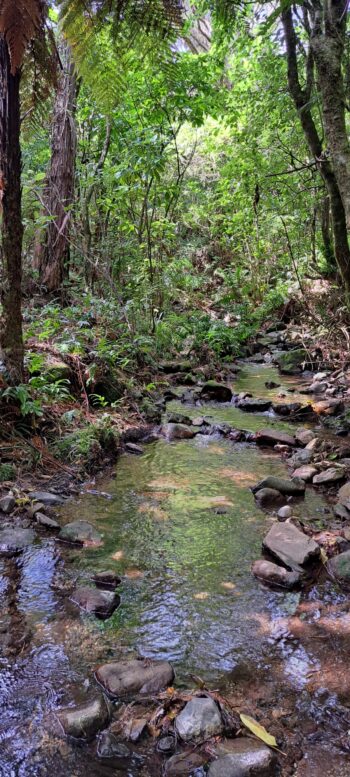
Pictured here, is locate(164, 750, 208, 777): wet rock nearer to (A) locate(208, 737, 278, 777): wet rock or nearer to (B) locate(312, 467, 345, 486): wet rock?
(A) locate(208, 737, 278, 777): wet rock

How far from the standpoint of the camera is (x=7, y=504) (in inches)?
142

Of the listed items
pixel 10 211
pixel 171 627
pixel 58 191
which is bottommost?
pixel 171 627

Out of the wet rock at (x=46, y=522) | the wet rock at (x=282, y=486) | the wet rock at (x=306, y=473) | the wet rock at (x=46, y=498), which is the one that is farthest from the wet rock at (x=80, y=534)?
the wet rock at (x=306, y=473)

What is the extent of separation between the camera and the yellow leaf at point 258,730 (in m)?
1.85

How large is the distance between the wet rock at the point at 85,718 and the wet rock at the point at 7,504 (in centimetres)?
181

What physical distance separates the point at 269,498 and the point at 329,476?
0.67 meters

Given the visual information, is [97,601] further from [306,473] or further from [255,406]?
[255,406]

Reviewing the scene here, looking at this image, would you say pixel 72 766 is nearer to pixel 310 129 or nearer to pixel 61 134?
pixel 310 129

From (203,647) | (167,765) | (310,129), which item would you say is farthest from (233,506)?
(310,129)

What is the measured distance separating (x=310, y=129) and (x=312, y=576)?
712 centimetres

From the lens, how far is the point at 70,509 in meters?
3.80

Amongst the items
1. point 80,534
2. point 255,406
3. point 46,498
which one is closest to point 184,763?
point 80,534

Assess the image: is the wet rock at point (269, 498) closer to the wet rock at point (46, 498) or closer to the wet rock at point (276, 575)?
the wet rock at point (276, 575)

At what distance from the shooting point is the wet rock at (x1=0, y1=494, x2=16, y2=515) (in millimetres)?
3600
